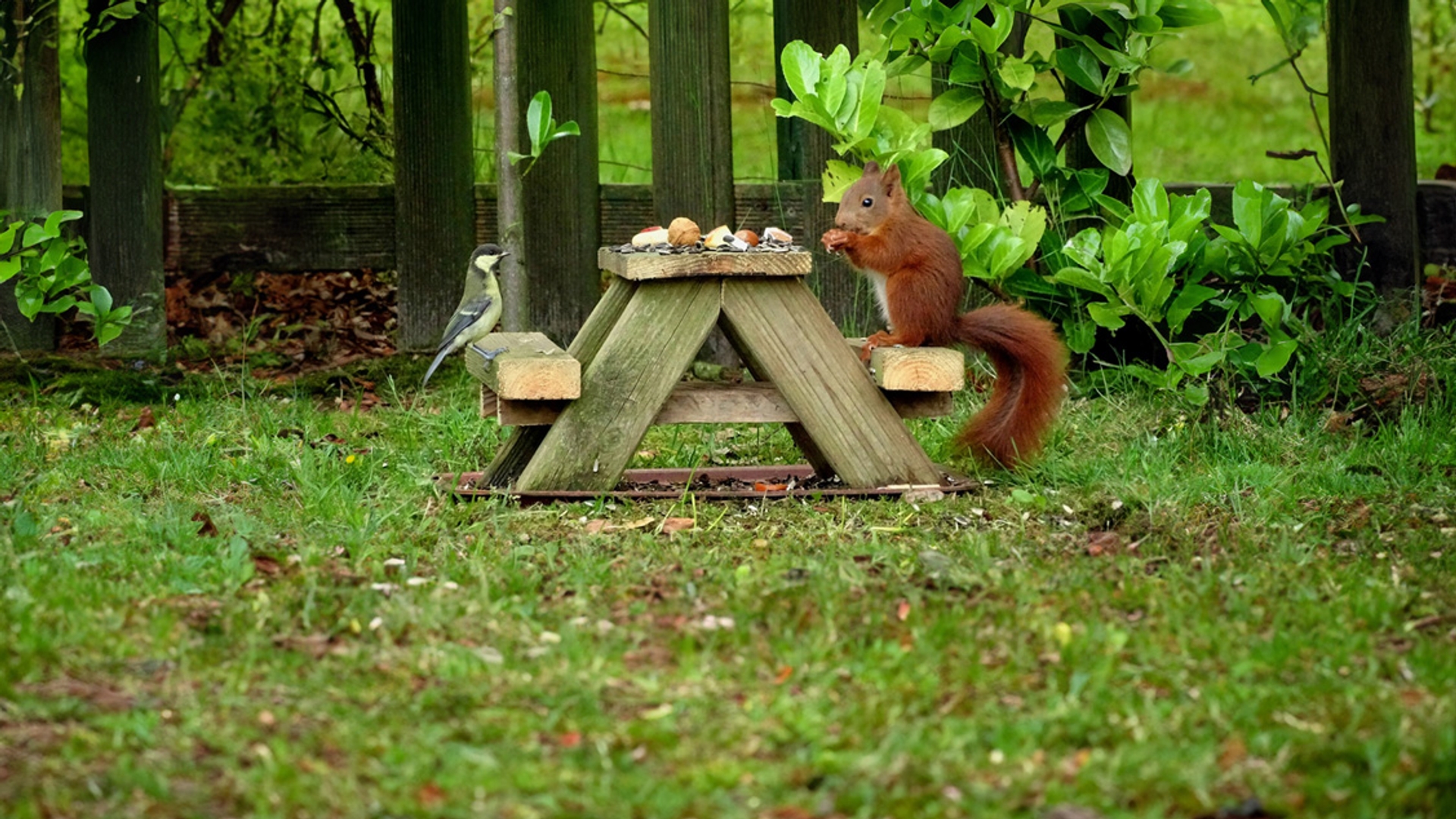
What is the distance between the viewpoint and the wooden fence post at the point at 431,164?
5.53m

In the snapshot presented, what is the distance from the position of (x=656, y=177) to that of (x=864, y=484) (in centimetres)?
143

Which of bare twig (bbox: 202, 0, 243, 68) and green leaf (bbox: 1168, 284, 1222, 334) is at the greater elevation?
bare twig (bbox: 202, 0, 243, 68)

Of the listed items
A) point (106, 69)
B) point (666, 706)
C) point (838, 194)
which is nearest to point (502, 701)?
point (666, 706)

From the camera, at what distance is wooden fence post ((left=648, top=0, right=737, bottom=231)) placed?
5188 millimetres

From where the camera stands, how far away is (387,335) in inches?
253

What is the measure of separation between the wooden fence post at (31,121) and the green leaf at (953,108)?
2.83m

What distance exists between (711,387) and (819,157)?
57.4 inches

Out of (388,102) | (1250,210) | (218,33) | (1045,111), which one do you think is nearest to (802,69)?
(1045,111)

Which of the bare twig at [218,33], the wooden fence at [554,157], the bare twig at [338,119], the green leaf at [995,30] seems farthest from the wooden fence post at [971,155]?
the bare twig at [218,33]

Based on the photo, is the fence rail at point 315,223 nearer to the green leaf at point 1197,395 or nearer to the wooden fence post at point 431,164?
the wooden fence post at point 431,164

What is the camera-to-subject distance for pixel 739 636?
10.4 ft

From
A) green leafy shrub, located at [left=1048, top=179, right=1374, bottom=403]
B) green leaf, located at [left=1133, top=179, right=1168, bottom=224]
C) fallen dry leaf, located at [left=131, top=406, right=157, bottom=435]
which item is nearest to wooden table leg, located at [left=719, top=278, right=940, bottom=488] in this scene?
green leafy shrub, located at [left=1048, top=179, right=1374, bottom=403]

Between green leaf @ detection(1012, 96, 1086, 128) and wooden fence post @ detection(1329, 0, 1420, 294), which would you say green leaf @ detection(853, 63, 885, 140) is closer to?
green leaf @ detection(1012, 96, 1086, 128)

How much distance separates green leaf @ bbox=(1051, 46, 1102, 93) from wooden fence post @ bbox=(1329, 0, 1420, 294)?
3.11ft
